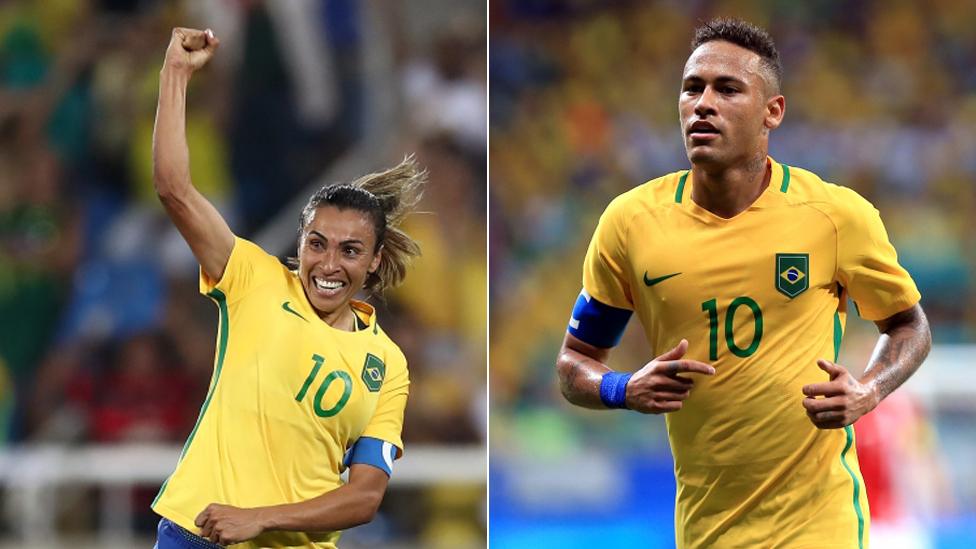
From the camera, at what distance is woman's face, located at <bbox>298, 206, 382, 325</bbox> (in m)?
3.68

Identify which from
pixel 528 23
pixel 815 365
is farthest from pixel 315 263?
pixel 528 23

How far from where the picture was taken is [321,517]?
3.48 m

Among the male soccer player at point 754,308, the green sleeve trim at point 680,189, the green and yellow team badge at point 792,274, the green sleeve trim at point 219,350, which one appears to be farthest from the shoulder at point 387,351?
the green and yellow team badge at point 792,274

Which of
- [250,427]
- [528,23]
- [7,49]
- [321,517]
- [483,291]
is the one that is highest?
[528,23]

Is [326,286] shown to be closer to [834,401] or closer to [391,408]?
[391,408]

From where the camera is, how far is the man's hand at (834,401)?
326cm

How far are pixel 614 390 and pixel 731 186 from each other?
2.02 ft

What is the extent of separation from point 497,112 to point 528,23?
854 mm

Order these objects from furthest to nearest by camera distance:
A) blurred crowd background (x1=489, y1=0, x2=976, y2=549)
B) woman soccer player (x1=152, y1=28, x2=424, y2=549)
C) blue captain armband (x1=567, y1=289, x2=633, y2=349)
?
blurred crowd background (x1=489, y1=0, x2=976, y2=549) < blue captain armband (x1=567, y1=289, x2=633, y2=349) < woman soccer player (x1=152, y1=28, x2=424, y2=549)

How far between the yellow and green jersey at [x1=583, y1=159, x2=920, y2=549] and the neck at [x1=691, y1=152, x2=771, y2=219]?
0.03 metres

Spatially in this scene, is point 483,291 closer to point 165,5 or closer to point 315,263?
point 165,5

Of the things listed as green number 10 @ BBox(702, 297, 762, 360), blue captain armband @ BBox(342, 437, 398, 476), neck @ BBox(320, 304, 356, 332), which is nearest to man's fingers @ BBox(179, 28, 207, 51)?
neck @ BBox(320, 304, 356, 332)

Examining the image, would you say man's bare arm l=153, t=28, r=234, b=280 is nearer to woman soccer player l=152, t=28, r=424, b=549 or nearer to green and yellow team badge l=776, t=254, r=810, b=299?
woman soccer player l=152, t=28, r=424, b=549

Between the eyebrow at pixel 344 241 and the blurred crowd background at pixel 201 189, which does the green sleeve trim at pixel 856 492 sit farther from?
the blurred crowd background at pixel 201 189
